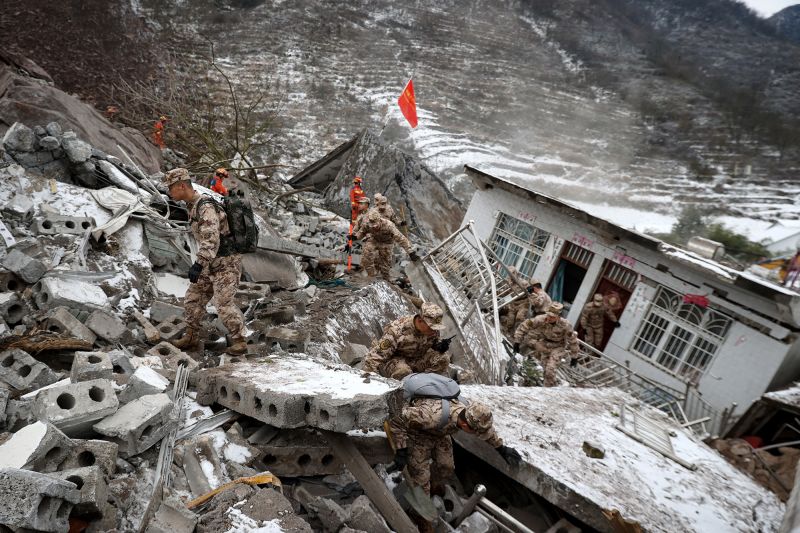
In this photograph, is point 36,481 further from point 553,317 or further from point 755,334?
point 755,334

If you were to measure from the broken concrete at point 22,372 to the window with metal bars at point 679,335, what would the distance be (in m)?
9.87

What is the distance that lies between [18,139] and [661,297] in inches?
424

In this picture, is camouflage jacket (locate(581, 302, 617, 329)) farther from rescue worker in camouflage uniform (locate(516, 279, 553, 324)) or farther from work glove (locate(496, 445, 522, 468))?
work glove (locate(496, 445, 522, 468))

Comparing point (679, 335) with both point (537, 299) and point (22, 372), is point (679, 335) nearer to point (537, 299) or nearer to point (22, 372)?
point (537, 299)

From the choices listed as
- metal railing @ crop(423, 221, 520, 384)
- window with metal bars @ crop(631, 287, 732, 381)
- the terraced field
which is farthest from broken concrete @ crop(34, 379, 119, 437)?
the terraced field

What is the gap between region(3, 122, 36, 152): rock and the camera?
530 centimetres

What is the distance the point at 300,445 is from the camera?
3119mm

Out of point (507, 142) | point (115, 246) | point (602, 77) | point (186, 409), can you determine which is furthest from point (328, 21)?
point (186, 409)

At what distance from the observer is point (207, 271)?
172 inches

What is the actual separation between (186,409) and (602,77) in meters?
37.1

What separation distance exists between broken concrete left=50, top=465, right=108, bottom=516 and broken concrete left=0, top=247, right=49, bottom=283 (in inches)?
108

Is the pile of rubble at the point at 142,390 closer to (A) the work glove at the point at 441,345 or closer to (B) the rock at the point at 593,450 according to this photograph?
(A) the work glove at the point at 441,345

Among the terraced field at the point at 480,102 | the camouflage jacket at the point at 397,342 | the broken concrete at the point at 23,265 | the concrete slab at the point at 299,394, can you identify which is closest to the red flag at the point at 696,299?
the camouflage jacket at the point at 397,342

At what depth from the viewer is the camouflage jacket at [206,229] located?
4227 millimetres
